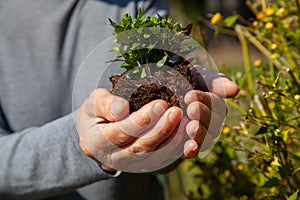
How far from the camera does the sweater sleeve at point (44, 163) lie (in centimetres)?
103

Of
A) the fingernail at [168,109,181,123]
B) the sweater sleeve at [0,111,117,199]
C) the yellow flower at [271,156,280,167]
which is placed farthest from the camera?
the sweater sleeve at [0,111,117,199]

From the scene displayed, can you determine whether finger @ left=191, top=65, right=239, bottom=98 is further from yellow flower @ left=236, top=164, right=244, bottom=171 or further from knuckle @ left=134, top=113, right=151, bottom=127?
yellow flower @ left=236, top=164, right=244, bottom=171

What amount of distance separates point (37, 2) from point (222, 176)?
22.0 inches

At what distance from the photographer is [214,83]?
84 centimetres

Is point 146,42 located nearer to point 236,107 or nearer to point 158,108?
point 158,108

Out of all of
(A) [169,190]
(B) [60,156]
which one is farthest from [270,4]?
(A) [169,190]

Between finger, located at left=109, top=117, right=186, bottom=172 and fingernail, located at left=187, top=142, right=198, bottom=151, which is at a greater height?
fingernail, located at left=187, top=142, right=198, bottom=151

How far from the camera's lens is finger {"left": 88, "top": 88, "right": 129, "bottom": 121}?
2.47ft

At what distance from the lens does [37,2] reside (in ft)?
4.26

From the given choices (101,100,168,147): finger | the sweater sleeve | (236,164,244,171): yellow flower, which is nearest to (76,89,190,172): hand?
(101,100,168,147): finger

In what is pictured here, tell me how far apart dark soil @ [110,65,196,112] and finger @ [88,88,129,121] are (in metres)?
0.02

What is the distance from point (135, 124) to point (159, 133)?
0.11 feet

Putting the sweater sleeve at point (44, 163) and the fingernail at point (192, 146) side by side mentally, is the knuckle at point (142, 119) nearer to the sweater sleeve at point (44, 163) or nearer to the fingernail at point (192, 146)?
the fingernail at point (192, 146)

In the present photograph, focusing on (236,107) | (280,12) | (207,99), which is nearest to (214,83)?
(207,99)
